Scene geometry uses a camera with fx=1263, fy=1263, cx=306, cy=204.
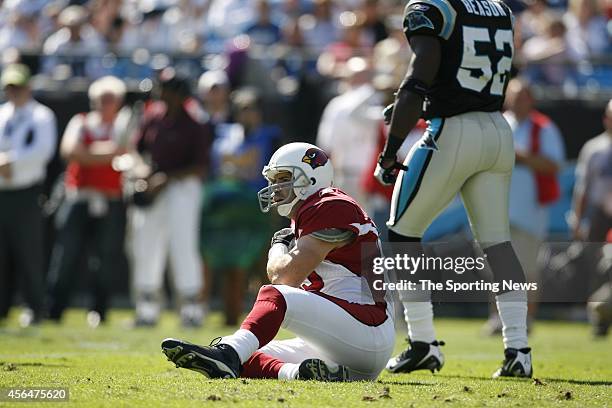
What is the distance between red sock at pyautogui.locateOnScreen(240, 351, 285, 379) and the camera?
6453mm

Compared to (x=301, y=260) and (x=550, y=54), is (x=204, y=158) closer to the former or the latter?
(x=550, y=54)

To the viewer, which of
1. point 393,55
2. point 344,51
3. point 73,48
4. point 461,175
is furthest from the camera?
point 73,48

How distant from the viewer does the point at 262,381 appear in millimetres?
6207

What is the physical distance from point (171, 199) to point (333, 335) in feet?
21.3

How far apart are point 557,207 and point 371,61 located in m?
2.84

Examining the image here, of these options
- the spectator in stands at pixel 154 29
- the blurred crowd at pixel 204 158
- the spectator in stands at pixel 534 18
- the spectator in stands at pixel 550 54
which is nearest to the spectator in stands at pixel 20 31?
the spectator in stands at pixel 154 29

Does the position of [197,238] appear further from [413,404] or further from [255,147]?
[413,404]

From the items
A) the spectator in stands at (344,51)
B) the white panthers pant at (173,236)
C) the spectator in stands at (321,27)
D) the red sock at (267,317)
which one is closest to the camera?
the red sock at (267,317)

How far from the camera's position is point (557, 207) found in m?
15.1

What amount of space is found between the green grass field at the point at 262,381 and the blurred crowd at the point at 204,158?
176cm

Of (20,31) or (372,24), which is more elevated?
(372,24)

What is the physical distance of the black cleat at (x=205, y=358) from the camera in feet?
19.5

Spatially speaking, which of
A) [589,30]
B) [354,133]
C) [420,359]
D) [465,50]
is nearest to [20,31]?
[354,133]

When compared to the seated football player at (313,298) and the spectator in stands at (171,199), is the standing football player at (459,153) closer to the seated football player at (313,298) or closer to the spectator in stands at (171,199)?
the seated football player at (313,298)
